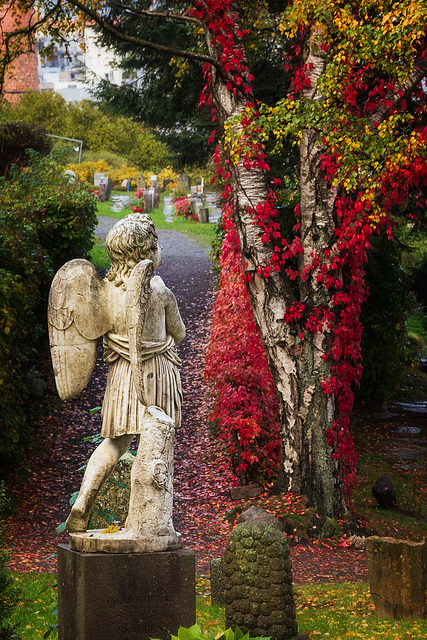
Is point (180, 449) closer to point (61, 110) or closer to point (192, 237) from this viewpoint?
point (192, 237)

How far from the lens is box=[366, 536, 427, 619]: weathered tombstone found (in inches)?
268

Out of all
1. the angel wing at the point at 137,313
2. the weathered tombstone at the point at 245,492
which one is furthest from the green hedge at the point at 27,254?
the angel wing at the point at 137,313

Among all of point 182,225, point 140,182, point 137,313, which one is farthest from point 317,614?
point 140,182

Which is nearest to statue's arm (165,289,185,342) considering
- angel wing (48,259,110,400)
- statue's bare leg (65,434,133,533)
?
angel wing (48,259,110,400)

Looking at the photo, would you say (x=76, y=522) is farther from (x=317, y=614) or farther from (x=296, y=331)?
(x=296, y=331)

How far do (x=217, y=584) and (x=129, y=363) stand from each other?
3.07 m

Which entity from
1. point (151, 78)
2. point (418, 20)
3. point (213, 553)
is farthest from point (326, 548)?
point (151, 78)

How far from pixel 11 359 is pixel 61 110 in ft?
105

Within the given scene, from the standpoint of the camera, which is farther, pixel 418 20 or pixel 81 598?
pixel 418 20

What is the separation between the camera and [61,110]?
4003 centimetres

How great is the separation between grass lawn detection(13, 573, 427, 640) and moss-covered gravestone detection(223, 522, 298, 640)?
29 centimetres

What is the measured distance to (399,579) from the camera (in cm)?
682

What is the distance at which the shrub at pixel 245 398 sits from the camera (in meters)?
11.2

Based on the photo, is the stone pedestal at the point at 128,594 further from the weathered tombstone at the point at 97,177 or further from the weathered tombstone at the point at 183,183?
the weathered tombstone at the point at 183,183
